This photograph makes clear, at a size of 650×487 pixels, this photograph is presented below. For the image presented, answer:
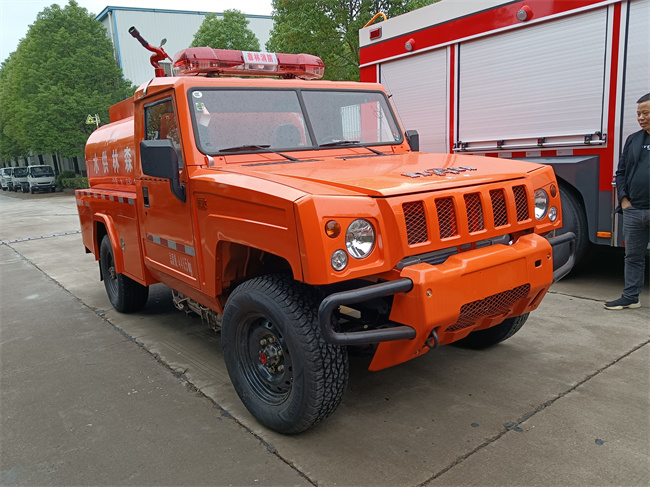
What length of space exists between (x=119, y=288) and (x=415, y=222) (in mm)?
4047

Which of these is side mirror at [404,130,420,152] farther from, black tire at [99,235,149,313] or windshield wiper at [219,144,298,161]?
black tire at [99,235,149,313]

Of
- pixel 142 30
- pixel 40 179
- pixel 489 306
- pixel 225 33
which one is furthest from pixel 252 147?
pixel 142 30

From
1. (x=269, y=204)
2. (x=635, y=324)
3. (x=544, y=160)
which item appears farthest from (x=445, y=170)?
(x=544, y=160)

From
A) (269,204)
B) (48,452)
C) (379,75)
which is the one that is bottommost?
(48,452)

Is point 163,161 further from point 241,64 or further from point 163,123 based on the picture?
point 241,64

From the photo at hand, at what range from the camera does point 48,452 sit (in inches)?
124

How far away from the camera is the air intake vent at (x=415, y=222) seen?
2.76 meters

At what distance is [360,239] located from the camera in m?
2.67

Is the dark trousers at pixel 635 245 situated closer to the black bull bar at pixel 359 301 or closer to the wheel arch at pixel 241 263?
the black bull bar at pixel 359 301

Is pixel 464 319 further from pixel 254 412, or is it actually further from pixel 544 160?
pixel 544 160

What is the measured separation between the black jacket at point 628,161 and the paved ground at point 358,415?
119 cm

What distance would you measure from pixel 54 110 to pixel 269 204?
93.3ft

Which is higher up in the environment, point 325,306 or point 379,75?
point 379,75

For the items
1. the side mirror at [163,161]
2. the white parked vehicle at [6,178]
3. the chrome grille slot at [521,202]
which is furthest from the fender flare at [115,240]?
the white parked vehicle at [6,178]
